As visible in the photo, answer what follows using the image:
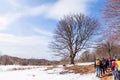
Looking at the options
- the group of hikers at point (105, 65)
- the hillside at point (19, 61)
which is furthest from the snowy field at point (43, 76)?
the hillside at point (19, 61)

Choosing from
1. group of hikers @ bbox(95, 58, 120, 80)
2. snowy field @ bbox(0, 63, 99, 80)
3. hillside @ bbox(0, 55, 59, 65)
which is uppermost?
hillside @ bbox(0, 55, 59, 65)

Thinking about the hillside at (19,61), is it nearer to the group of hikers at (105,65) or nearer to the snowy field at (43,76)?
the snowy field at (43,76)

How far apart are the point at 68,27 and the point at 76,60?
275 inches

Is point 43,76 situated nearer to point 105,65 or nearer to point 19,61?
point 105,65

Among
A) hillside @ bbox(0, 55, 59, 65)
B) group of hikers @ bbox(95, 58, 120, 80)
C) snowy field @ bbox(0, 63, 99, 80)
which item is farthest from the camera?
hillside @ bbox(0, 55, 59, 65)

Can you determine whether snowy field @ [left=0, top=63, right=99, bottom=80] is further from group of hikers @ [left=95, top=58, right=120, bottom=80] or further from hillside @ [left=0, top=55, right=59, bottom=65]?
hillside @ [left=0, top=55, right=59, bottom=65]

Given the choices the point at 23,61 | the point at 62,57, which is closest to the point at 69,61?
the point at 62,57

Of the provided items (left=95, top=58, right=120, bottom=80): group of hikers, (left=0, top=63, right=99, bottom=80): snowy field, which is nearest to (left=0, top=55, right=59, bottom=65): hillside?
(left=0, top=63, right=99, bottom=80): snowy field

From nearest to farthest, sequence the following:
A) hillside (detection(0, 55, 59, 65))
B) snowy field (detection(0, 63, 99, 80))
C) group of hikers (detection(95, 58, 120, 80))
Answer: group of hikers (detection(95, 58, 120, 80)) → snowy field (detection(0, 63, 99, 80)) → hillside (detection(0, 55, 59, 65))

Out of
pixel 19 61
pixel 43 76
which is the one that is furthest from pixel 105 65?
pixel 19 61

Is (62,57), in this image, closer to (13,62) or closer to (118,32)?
(13,62)

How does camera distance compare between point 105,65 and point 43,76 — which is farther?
point 43,76

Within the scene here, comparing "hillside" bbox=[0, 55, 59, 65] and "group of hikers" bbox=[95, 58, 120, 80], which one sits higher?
"hillside" bbox=[0, 55, 59, 65]

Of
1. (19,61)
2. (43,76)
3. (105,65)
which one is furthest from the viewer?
(19,61)
